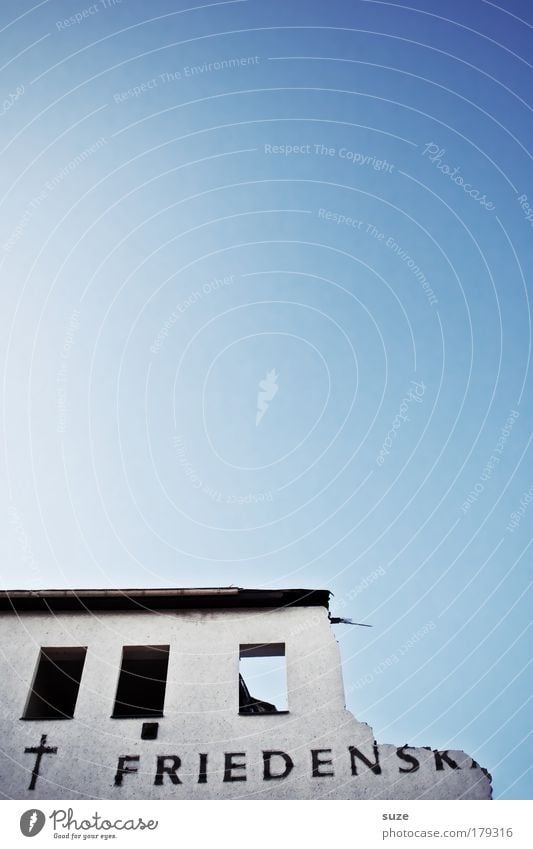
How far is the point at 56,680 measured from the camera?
15.5 meters

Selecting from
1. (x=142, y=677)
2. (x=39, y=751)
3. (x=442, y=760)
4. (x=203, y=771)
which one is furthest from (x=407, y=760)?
(x=39, y=751)

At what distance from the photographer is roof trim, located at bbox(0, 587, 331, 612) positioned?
1520 centimetres

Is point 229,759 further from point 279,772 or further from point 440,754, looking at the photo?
point 440,754

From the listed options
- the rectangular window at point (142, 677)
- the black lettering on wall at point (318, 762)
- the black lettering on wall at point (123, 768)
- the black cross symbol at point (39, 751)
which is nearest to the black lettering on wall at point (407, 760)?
the black lettering on wall at point (318, 762)

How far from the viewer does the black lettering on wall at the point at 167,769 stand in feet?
40.9

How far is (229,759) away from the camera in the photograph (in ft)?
41.5

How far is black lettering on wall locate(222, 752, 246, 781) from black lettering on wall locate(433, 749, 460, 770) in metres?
3.85

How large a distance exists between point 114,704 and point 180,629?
2.16 meters

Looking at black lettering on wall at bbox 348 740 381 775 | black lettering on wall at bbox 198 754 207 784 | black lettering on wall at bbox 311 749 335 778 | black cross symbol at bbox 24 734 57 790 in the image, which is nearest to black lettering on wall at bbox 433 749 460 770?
black lettering on wall at bbox 348 740 381 775

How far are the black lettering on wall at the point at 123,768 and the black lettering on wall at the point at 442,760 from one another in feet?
19.8

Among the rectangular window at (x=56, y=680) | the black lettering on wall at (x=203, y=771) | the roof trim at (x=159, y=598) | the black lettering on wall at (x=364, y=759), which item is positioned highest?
the roof trim at (x=159, y=598)

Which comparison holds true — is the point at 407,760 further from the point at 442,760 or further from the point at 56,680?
the point at 56,680

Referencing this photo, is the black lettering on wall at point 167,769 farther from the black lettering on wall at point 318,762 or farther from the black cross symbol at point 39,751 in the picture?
the black lettering on wall at point 318,762
